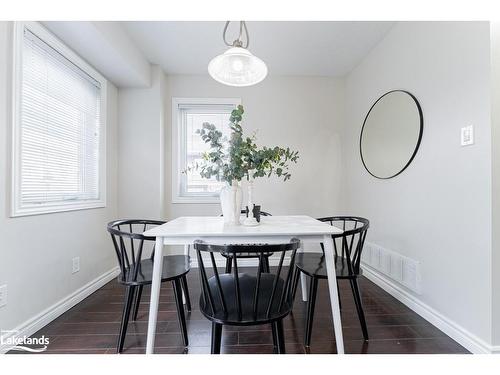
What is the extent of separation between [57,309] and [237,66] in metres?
2.27

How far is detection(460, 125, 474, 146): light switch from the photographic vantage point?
1.59 m

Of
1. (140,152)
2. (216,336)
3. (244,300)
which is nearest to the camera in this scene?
(216,336)

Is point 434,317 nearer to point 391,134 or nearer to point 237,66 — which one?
point 391,134

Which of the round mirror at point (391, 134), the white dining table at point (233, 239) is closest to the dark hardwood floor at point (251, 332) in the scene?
the white dining table at point (233, 239)

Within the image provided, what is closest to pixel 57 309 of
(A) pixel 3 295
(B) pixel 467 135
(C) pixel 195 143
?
(A) pixel 3 295

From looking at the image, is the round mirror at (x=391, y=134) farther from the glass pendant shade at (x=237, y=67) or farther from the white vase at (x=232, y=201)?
the white vase at (x=232, y=201)

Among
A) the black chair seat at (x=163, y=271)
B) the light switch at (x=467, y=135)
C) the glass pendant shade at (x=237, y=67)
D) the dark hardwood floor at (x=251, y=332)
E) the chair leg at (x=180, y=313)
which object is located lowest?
the dark hardwood floor at (x=251, y=332)

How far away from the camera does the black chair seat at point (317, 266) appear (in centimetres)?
168

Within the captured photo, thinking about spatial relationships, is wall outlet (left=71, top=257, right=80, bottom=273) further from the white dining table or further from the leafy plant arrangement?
the leafy plant arrangement

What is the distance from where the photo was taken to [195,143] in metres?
3.39

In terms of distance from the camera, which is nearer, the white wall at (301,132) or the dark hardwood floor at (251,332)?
the dark hardwood floor at (251,332)

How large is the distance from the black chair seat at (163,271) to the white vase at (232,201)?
46 cm
